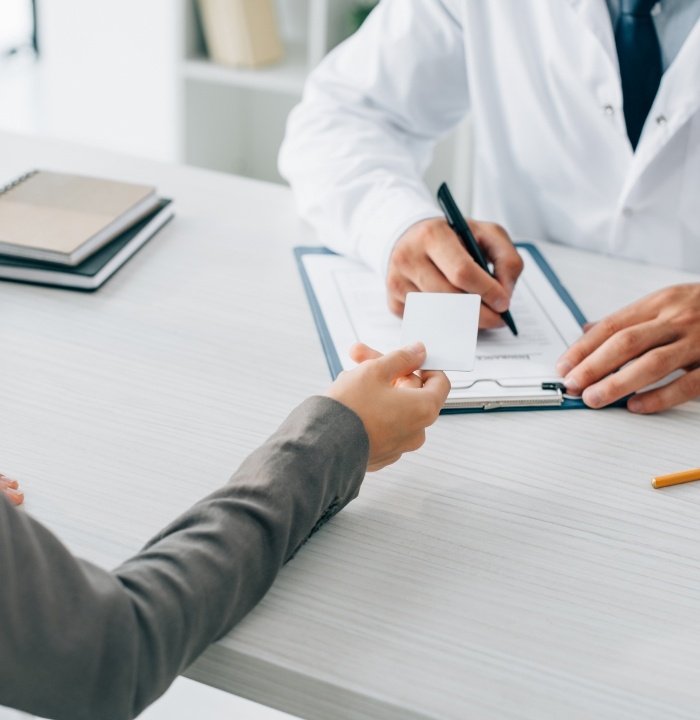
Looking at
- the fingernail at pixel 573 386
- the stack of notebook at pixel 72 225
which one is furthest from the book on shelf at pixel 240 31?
the fingernail at pixel 573 386

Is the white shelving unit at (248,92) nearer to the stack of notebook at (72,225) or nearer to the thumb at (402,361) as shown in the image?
the stack of notebook at (72,225)

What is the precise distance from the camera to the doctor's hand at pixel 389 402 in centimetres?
68

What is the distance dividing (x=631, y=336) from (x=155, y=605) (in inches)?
21.2

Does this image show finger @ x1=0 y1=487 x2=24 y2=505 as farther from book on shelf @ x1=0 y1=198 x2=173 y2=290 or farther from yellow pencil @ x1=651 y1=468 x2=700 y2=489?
yellow pencil @ x1=651 y1=468 x2=700 y2=489

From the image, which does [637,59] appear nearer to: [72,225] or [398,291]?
[398,291]

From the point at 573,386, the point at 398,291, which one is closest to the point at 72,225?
the point at 398,291

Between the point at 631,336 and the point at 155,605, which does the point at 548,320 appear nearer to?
the point at 631,336

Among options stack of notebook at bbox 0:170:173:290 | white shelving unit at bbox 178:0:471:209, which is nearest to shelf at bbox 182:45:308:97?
white shelving unit at bbox 178:0:471:209

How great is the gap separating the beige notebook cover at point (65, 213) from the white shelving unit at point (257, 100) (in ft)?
4.18

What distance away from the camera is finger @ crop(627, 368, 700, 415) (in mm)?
831

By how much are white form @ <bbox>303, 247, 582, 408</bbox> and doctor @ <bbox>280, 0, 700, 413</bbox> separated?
0.10 ft

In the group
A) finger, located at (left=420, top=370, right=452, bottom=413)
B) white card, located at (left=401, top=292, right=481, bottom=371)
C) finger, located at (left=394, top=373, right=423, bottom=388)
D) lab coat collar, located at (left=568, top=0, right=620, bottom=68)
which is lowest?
finger, located at (left=394, top=373, right=423, bottom=388)

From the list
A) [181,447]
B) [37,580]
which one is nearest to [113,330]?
[181,447]

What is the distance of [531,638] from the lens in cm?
58
